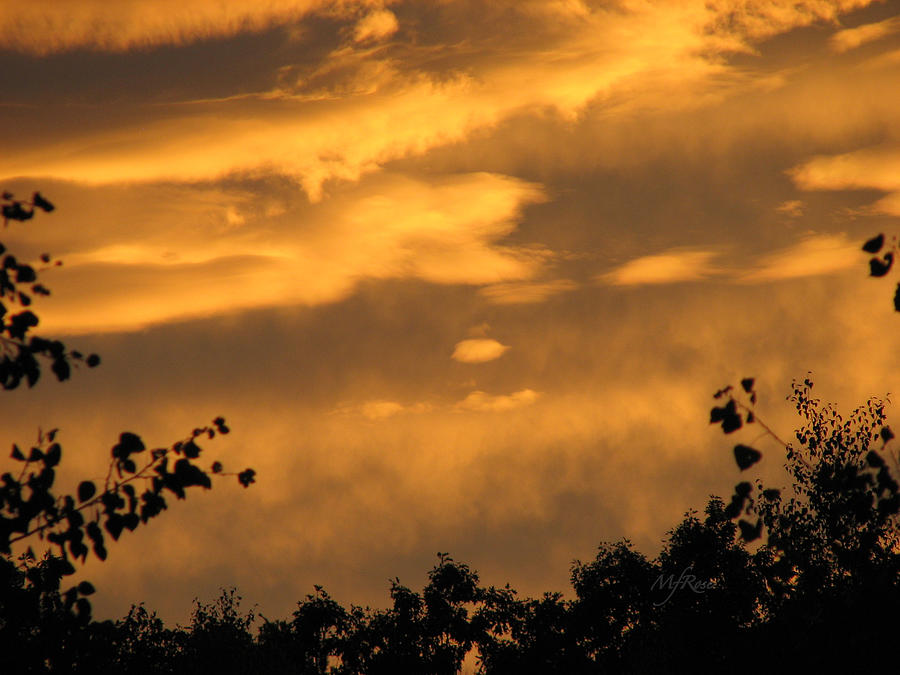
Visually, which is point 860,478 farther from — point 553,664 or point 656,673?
point 553,664

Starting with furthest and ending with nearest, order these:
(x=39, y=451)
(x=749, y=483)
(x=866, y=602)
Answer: (x=866, y=602) → (x=749, y=483) → (x=39, y=451)

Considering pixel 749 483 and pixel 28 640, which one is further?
pixel 749 483

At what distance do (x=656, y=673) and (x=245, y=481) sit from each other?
87.4 meters

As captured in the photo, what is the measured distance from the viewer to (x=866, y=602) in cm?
1145

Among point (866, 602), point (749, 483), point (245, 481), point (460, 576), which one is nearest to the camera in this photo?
point (245, 481)

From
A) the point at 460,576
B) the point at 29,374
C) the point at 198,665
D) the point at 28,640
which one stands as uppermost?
the point at 460,576

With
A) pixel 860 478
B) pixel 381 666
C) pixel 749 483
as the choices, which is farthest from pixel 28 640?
pixel 381 666

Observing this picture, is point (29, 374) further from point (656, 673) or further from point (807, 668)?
point (656, 673)

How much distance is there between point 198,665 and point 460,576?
4021cm

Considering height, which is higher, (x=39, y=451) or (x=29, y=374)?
(x=29, y=374)

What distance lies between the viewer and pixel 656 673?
3556 inches

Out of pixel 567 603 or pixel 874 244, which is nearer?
pixel 874 244

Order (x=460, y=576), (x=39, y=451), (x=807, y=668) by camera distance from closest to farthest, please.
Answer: (x=39, y=451) < (x=807, y=668) < (x=460, y=576)

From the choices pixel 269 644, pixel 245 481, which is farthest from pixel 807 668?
pixel 245 481
